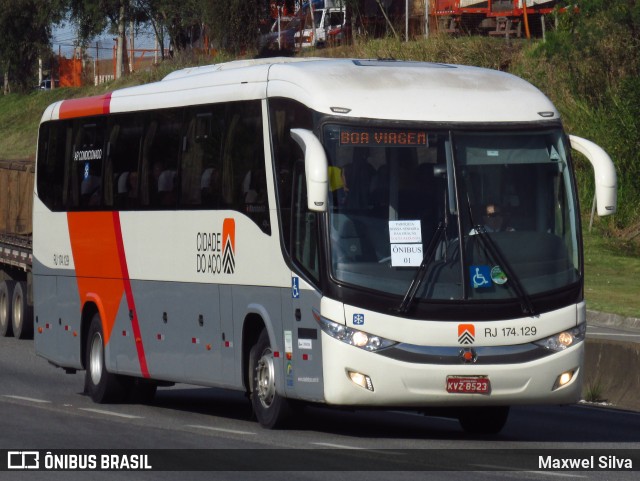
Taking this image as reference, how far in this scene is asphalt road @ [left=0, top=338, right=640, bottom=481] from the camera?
10.9m

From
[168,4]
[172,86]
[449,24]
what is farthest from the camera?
[168,4]

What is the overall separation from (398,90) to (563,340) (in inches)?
100

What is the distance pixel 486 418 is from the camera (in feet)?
46.1

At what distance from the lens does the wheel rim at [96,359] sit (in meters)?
17.7

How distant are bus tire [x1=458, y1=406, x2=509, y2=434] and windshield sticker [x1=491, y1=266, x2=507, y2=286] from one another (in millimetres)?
1738

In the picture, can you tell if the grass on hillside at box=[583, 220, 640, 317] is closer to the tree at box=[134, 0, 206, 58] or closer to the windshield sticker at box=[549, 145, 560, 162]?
the windshield sticker at box=[549, 145, 560, 162]

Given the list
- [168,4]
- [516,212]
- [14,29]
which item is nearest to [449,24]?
[168,4]

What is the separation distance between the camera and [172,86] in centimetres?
1617

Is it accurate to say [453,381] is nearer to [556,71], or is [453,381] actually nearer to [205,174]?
[205,174]

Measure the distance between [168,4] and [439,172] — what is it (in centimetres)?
5378

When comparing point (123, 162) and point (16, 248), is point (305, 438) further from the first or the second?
point (16, 248)

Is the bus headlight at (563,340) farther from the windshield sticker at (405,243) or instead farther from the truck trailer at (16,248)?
the truck trailer at (16,248)

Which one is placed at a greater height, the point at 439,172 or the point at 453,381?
the point at 439,172

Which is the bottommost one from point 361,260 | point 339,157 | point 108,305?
point 108,305
